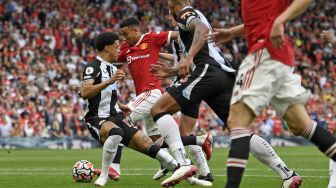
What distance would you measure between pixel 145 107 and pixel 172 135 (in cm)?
334

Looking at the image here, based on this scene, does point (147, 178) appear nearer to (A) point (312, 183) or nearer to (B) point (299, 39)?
(A) point (312, 183)

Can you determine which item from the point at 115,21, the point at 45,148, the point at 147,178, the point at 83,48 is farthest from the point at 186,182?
the point at 115,21

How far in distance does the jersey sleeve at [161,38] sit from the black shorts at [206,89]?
3286mm

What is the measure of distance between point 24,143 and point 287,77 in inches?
867

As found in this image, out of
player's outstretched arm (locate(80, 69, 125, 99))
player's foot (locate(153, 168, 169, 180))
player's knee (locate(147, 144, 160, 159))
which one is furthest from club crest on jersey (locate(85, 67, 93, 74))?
player's foot (locate(153, 168, 169, 180))

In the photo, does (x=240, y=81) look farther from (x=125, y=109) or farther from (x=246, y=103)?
(x=125, y=109)

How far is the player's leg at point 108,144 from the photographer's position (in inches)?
431

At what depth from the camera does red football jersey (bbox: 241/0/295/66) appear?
7289 mm

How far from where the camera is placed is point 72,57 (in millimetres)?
31891

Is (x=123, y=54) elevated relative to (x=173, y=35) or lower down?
lower down

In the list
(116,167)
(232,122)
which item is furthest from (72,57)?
(232,122)

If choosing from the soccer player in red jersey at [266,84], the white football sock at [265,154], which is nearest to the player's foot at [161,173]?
the white football sock at [265,154]

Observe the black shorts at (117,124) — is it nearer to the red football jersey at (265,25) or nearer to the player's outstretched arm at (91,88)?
the player's outstretched arm at (91,88)

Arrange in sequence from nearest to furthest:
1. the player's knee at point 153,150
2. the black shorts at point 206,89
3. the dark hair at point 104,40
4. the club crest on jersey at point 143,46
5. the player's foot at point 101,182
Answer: the black shorts at point 206,89 < the player's knee at point 153,150 < the player's foot at point 101,182 < the dark hair at point 104,40 < the club crest on jersey at point 143,46
